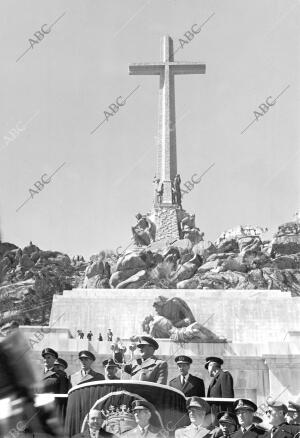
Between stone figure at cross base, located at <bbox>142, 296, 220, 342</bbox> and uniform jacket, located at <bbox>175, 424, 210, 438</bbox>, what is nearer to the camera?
uniform jacket, located at <bbox>175, 424, 210, 438</bbox>

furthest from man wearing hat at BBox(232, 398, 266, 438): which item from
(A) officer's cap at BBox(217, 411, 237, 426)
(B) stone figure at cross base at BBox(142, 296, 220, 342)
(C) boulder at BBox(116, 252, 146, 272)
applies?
(C) boulder at BBox(116, 252, 146, 272)

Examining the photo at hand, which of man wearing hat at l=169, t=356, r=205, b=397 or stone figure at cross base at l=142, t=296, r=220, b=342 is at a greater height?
stone figure at cross base at l=142, t=296, r=220, b=342

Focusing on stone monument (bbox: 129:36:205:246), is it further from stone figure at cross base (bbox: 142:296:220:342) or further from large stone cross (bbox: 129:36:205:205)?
stone figure at cross base (bbox: 142:296:220:342)

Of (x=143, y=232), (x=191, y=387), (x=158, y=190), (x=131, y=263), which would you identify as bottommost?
(x=191, y=387)

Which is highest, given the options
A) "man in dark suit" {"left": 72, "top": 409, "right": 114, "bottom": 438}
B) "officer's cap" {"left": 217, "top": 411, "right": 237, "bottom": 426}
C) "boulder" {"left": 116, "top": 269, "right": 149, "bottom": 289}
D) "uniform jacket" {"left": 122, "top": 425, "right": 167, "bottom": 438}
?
"boulder" {"left": 116, "top": 269, "right": 149, "bottom": 289}

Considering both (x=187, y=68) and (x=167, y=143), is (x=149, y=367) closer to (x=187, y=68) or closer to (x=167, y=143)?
(x=167, y=143)

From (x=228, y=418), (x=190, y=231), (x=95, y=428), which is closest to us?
(x=95, y=428)

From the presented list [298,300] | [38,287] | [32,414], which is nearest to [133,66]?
[38,287]

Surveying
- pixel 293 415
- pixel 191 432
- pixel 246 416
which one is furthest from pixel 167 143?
pixel 191 432

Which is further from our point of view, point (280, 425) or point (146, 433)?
point (280, 425)
